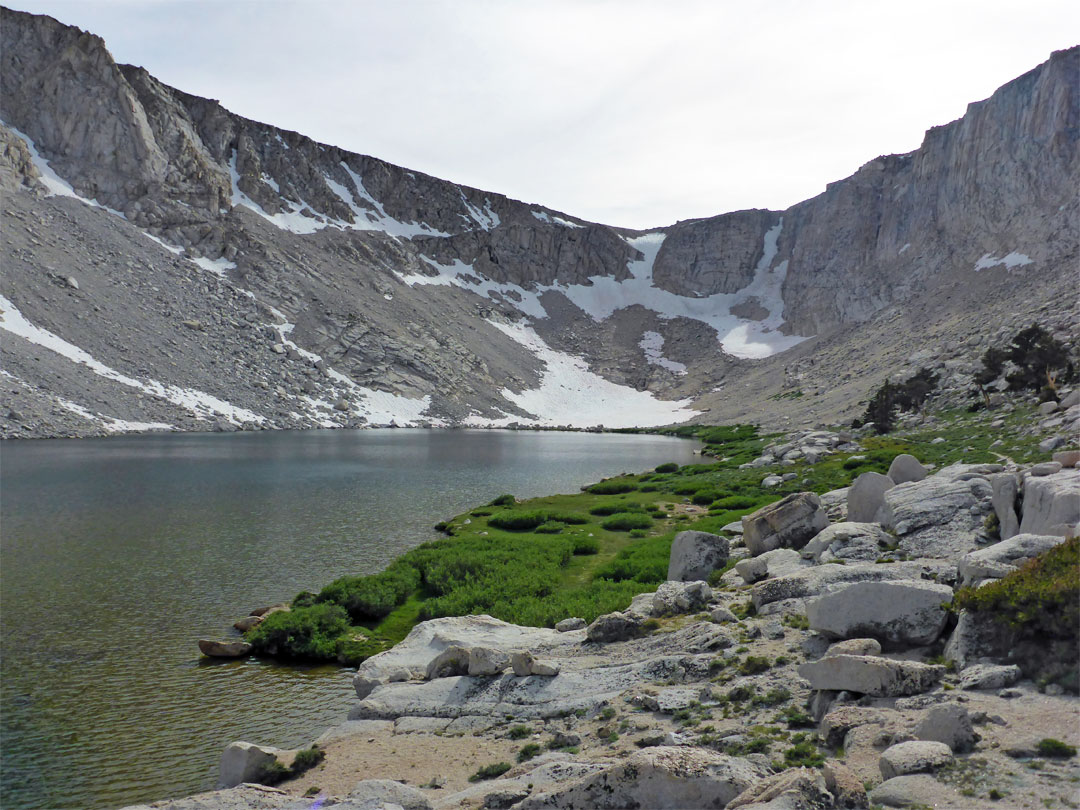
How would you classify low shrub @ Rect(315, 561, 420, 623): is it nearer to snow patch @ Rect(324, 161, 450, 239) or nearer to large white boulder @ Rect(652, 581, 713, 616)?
large white boulder @ Rect(652, 581, 713, 616)

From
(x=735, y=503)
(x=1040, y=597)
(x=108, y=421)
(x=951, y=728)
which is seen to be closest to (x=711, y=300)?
(x=108, y=421)

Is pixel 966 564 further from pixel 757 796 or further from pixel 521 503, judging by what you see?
pixel 521 503

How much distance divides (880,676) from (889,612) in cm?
185

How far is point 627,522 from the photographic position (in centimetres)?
3422

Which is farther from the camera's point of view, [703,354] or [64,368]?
[703,354]

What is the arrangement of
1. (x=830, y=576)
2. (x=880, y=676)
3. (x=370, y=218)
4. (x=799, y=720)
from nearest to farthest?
1. (x=880, y=676)
2. (x=799, y=720)
3. (x=830, y=576)
4. (x=370, y=218)

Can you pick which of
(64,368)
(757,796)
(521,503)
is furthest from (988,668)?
(64,368)

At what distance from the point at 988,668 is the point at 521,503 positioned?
33.4 meters

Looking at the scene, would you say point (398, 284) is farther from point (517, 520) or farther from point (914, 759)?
point (914, 759)

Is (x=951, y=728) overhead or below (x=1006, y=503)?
below

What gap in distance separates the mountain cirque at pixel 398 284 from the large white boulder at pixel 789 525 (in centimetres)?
4340

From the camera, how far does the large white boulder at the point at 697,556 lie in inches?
776

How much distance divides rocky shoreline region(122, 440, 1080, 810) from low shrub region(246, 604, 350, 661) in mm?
2980

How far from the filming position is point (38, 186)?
10238 cm
